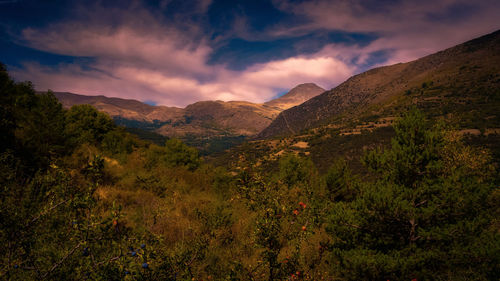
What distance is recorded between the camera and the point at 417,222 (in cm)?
1257

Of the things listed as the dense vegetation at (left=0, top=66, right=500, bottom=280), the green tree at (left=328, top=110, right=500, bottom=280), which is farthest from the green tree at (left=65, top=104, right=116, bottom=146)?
the green tree at (left=328, top=110, right=500, bottom=280)

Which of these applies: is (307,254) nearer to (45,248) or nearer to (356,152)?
(45,248)

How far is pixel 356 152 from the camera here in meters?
184

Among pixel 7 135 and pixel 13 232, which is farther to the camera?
pixel 7 135

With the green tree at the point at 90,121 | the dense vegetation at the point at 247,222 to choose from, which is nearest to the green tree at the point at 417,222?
the dense vegetation at the point at 247,222

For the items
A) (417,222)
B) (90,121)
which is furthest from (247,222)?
(90,121)

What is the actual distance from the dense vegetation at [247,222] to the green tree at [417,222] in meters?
0.07

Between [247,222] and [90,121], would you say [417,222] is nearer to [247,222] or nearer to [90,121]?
[247,222]

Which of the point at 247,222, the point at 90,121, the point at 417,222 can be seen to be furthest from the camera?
the point at 90,121

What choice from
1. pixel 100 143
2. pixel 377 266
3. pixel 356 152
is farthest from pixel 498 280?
pixel 356 152

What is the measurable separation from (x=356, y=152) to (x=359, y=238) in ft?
632

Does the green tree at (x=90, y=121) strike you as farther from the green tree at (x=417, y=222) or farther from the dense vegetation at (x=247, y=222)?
the green tree at (x=417, y=222)

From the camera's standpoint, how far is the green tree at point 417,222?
11055 millimetres

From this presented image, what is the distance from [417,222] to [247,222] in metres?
10.6
